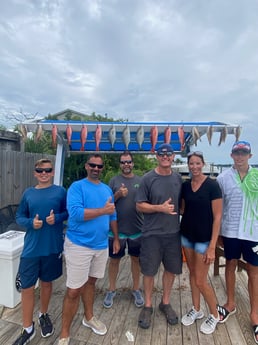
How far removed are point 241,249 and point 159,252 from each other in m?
0.73

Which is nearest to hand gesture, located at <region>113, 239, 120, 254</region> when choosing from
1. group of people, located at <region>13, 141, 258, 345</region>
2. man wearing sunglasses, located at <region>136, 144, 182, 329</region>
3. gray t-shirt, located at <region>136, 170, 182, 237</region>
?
group of people, located at <region>13, 141, 258, 345</region>

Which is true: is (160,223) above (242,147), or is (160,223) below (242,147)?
below

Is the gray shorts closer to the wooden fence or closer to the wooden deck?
the wooden deck

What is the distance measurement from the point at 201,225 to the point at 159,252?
48 cm

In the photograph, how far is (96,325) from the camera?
2.10 m

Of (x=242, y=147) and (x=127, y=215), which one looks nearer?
(x=242, y=147)

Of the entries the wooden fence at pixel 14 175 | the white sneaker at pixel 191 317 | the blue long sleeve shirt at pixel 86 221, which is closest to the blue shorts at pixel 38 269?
the blue long sleeve shirt at pixel 86 221

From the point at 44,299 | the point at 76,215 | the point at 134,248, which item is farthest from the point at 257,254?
the point at 44,299

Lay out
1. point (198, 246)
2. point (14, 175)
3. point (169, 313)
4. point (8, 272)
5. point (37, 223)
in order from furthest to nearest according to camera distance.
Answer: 1. point (14, 175)
2. point (8, 272)
3. point (169, 313)
4. point (198, 246)
5. point (37, 223)

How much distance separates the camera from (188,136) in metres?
3.65

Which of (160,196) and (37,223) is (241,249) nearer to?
(160,196)

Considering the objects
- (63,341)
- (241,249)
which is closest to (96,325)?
(63,341)

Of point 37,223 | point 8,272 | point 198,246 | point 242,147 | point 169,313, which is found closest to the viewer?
point 37,223

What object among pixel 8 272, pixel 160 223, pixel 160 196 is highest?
pixel 160 196
